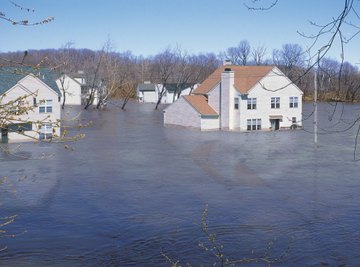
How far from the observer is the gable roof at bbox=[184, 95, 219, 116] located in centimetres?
5534

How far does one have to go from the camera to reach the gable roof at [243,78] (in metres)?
54.6

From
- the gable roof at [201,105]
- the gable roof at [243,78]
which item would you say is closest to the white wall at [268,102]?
the gable roof at [243,78]

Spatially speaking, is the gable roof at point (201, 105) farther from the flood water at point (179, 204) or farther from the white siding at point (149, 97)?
the white siding at point (149, 97)

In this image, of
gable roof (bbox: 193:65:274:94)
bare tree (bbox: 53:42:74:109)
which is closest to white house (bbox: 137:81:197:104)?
bare tree (bbox: 53:42:74:109)

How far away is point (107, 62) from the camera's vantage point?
385 feet

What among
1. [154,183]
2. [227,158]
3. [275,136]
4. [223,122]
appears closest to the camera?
[154,183]

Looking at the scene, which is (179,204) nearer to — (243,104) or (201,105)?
(243,104)

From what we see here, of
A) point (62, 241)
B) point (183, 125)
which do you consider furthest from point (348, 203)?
point (183, 125)

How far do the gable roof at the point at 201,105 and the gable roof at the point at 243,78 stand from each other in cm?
123

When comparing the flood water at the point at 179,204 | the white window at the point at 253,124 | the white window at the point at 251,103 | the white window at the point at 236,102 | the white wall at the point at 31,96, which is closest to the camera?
the flood water at the point at 179,204

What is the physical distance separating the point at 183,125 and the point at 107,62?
63.2 meters

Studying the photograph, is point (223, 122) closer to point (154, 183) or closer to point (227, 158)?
point (227, 158)

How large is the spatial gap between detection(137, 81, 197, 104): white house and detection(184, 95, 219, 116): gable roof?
163 feet

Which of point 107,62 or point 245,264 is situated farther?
point 107,62
